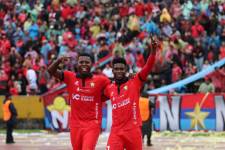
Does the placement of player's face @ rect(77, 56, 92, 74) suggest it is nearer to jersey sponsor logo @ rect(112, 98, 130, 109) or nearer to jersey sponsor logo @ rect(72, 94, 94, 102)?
jersey sponsor logo @ rect(72, 94, 94, 102)

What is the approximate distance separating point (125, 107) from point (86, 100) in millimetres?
731

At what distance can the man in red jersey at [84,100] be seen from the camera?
1091cm

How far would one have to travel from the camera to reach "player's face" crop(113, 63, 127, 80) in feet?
34.8

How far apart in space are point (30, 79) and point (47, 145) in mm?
7556

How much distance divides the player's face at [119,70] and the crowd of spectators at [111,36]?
1457cm

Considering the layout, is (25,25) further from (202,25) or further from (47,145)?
(47,145)

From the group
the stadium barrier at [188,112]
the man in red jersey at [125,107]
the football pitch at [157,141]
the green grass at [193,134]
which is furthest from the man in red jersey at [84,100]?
the stadium barrier at [188,112]

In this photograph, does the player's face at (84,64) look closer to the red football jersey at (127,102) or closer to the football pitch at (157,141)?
the red football jersey at (127,102)

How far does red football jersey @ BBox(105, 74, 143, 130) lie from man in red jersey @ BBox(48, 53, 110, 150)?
1.39ft

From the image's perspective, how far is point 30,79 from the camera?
27.3 meters

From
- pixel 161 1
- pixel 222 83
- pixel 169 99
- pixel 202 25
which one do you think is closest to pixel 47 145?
pixel 169 99

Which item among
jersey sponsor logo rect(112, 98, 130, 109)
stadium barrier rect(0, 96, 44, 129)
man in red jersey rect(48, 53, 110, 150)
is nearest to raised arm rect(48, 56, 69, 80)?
man in red jersey rect(48, 53, 110, 150)

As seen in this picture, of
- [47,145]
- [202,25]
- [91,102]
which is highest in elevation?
[202,25]

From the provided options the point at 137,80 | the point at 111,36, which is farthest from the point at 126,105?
the point at 111,36
